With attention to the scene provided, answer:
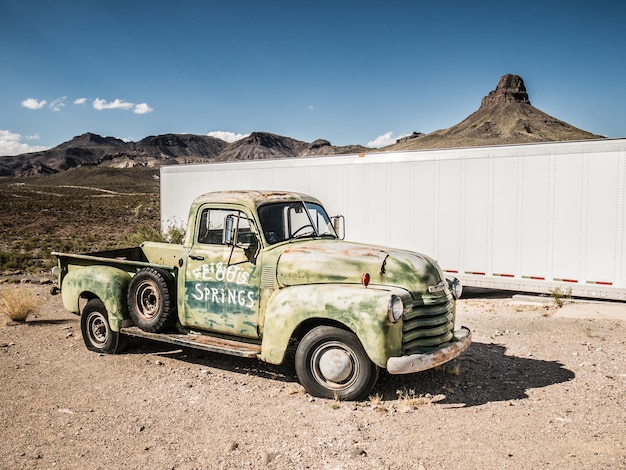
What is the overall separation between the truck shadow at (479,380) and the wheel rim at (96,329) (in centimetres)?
418

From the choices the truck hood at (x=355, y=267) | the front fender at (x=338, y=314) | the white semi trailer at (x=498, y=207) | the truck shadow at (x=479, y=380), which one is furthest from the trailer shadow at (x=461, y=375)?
the white semi trailer at (x=498, y=207)

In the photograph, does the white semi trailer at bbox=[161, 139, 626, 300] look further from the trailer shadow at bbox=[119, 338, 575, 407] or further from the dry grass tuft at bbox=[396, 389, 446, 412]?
the dry grass tuft at bbox=[396, 389, 446, 412]

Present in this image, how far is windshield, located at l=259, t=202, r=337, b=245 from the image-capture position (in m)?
6.74

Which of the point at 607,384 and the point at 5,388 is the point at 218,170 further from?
the point at 607,384

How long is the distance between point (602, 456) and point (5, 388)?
21.1 ft

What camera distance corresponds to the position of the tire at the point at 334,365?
225 inches

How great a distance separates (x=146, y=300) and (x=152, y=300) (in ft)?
0.27

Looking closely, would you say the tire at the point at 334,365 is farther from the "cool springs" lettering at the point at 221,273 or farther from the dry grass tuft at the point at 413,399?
the "cool springs" lettering at the point at 221,273

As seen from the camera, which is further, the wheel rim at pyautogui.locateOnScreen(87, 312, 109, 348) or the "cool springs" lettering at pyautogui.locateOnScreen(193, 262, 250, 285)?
the wheel rim at pyautogui.locateOnScreen(87, 312, 109, 348)

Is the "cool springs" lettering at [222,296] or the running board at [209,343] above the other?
the "cool springs" lettering at [222,296]

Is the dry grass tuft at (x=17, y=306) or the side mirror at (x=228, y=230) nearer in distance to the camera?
the side mirror at (x=228, y=230)

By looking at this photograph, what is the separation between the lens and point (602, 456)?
4625 millimetres

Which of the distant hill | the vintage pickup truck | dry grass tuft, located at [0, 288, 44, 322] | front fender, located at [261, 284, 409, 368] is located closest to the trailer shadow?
the vintage pickup truck

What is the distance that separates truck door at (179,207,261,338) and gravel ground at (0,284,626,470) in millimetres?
769
